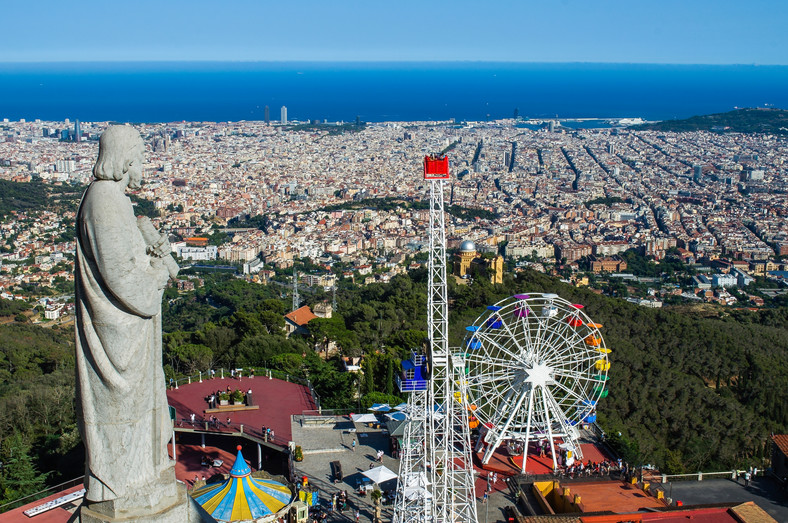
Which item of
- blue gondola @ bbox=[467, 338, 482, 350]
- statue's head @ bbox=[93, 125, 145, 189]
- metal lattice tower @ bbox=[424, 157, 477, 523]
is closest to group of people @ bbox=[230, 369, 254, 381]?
blue gondola @ bbox=[467, 338, 482, 350]

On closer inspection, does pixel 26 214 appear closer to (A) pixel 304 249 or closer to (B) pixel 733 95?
(A) pixel 304 249

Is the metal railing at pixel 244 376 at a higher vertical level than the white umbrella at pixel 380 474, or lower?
higher

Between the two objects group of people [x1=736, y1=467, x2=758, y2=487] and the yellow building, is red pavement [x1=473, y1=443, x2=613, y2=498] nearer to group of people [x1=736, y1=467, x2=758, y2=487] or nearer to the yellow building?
group of people [x1=736, y1=467, x2=758, y2=487]

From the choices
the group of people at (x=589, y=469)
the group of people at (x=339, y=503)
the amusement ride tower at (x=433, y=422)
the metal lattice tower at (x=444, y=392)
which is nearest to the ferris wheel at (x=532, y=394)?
the group of people at (x=589, y=469)

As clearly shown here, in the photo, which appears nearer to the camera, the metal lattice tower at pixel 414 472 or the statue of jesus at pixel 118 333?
the statue of jesus at pixel 118 333

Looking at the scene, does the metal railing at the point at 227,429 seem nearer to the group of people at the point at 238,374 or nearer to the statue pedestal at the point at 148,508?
the group of people at the point at 238,374

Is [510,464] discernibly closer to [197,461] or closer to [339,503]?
[339,503]

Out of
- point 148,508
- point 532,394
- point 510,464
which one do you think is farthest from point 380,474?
point 148,508
